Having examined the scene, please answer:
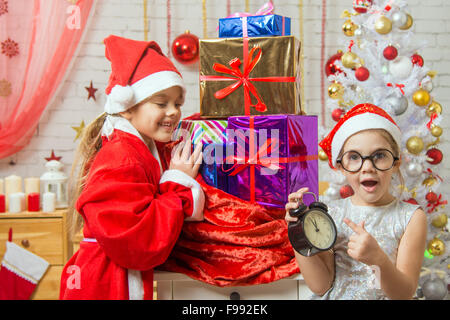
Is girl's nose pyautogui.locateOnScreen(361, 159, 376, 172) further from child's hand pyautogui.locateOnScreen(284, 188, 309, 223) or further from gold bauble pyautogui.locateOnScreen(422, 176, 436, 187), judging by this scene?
gold bauble pyautogui.locateOnScreen(422, 176, 436, 187)

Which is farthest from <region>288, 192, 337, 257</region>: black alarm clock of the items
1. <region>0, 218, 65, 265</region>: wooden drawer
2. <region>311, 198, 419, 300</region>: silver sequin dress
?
<region>0, 218, 65, 265</region>: wooden drawer

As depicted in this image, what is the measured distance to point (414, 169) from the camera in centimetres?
210

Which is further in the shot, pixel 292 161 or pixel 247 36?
pixel 247 36

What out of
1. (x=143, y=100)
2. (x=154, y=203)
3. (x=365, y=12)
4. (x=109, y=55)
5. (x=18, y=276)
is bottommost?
(x=18, y=276)

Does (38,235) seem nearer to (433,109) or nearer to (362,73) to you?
(362,73)

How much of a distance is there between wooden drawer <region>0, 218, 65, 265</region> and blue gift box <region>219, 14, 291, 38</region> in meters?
1.66

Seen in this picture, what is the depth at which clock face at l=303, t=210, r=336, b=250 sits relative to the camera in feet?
3.81

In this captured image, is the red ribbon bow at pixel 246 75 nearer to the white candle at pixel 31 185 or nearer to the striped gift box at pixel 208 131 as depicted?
the striped gift box at pixel 208 131

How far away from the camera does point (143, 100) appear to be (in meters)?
1.43

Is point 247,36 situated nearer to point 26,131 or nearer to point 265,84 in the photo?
point 265,84

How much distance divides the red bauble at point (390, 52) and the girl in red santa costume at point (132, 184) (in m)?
1.11

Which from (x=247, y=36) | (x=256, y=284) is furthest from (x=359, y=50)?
(x=256, y=284)
